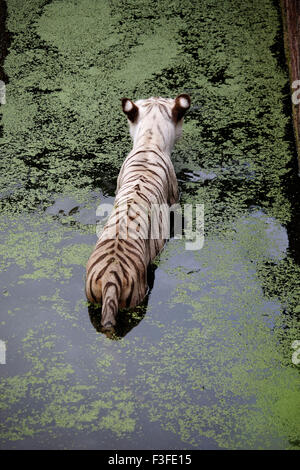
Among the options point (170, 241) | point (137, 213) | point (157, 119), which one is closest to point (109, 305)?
point (137, 213)

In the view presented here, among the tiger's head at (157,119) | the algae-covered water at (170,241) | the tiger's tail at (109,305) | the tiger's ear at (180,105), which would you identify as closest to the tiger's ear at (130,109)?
the tiger's head at (157,119)

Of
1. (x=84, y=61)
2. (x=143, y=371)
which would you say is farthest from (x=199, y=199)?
(x=84, y=61)

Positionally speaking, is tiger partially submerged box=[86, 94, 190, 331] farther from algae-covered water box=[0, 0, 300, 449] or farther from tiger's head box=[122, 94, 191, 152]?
algae-covered water box=[0, 0, 300, 449]

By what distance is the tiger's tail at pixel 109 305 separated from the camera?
218 cm

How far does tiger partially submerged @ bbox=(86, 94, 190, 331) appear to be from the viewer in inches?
89.0

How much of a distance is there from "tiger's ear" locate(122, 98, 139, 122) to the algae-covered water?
37 cm

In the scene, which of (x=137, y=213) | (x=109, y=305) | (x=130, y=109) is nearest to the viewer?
(x=109, y=305)

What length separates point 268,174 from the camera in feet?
10.7

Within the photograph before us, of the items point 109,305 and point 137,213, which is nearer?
point 109,305

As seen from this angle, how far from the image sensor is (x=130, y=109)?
9.86 feet

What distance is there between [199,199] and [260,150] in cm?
57

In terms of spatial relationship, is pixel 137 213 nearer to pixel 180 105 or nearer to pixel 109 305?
pixel 109 305

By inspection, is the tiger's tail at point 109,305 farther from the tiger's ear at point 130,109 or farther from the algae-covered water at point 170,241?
the tiger's ear at point 130,109

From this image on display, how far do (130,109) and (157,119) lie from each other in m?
0.14
